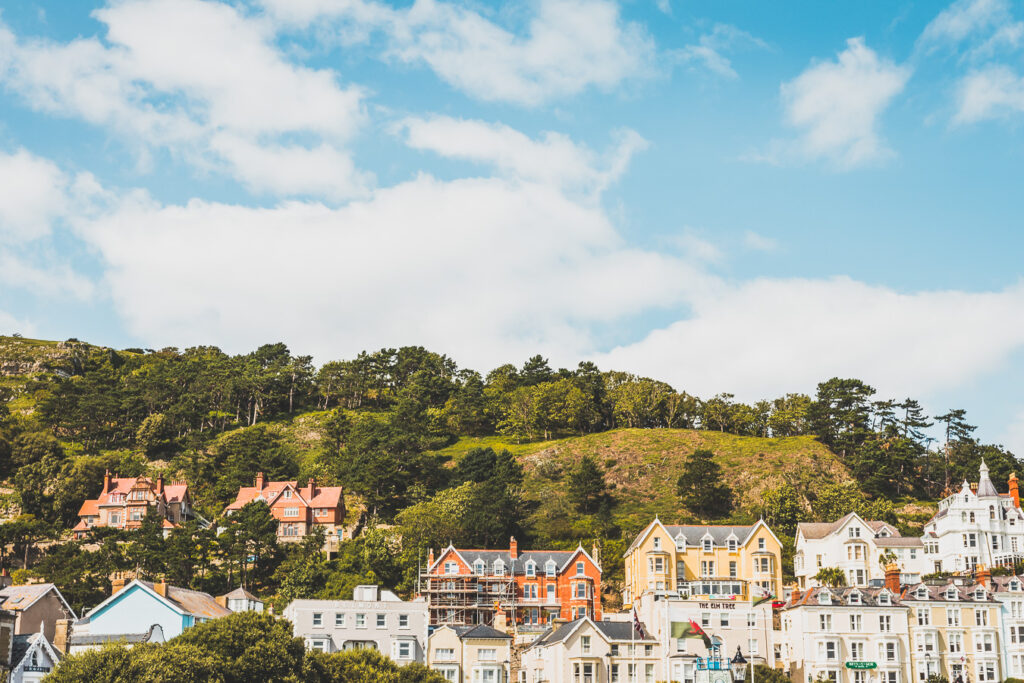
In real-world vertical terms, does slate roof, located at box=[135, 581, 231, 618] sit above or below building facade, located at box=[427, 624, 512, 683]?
above

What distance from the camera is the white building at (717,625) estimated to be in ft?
260

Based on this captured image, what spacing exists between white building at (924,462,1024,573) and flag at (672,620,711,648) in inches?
1282

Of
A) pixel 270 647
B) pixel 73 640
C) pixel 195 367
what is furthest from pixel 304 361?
pixel 270 647

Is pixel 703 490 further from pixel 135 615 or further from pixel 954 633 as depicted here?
pixel 135 615

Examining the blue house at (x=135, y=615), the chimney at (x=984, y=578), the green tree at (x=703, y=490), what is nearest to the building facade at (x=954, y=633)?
the chimney at (x=984, y=578)

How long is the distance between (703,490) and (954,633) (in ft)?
137

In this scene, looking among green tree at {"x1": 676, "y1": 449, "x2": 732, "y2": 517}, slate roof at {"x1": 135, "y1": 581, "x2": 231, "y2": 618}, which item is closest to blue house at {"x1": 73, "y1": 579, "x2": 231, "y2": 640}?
slate roof at {"x1": 135, "y1": 581, "x2": 231, "y2": 618}

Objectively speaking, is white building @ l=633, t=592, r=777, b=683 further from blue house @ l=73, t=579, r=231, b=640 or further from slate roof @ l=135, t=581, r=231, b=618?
blue house @ l=73, t=579, r=231, b=640

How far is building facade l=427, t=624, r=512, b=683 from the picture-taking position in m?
80.2

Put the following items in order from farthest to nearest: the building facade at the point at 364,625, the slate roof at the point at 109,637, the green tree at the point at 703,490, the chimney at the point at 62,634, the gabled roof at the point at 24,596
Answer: the green tree at the point at 703,490 → the building facade at the point at 364,625 → the chimney at the point at 62,634 → the gabled roof at the point at 24,596 → the slate roof at the point at 109,637

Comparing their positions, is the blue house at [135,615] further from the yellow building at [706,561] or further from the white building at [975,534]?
the white building at [975,534]

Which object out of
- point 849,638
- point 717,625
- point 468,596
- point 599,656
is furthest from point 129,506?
point 849,638

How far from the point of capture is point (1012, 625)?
8000 centimetres

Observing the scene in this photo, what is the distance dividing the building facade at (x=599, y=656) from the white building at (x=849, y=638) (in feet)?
35.1
